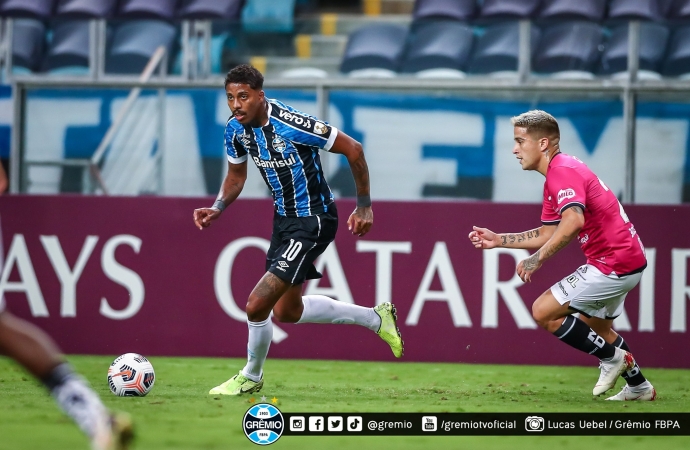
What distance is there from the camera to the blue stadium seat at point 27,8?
13742 millimetres

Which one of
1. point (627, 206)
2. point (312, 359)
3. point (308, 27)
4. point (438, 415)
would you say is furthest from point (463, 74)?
point (438, 415)

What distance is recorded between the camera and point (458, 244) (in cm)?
942

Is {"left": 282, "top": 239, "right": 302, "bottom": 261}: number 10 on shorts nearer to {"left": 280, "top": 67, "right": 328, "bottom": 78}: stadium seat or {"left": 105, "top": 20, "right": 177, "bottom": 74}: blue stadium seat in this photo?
{"left": 105, "top": 20, "right": 177, "bottom": 74}: blue stadium seat

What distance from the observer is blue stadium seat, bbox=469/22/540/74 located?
10.5m

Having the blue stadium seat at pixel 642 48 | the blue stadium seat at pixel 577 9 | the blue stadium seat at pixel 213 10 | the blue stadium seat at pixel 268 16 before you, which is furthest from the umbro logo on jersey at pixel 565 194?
the blue stadium seat at pixel 213 10

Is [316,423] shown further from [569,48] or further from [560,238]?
[569,48]

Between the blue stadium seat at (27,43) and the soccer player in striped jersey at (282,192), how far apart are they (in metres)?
5.70

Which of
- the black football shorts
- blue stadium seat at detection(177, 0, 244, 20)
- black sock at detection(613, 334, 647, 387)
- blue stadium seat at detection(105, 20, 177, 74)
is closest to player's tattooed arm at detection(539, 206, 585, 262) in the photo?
black sock at detection(613, 334, 647, 387)

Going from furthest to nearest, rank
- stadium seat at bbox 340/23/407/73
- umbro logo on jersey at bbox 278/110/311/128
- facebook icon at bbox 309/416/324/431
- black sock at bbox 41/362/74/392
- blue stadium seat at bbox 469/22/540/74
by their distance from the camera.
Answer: stadium seat at bbox 340/23/407/73 → blue stadium seat at bbox 469/22/540/74 → umbro logo on jersey at bbox 278/110/311/128 → facebook icon at bbox 309/416/324/431 → black sock at bbox 41/362/74/392

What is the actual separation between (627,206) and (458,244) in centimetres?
154

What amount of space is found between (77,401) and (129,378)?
7.69 feet

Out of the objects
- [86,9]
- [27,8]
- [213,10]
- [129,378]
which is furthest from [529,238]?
[27,8]

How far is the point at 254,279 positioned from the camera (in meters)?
9.55

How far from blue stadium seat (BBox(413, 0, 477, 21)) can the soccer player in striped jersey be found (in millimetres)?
6838
